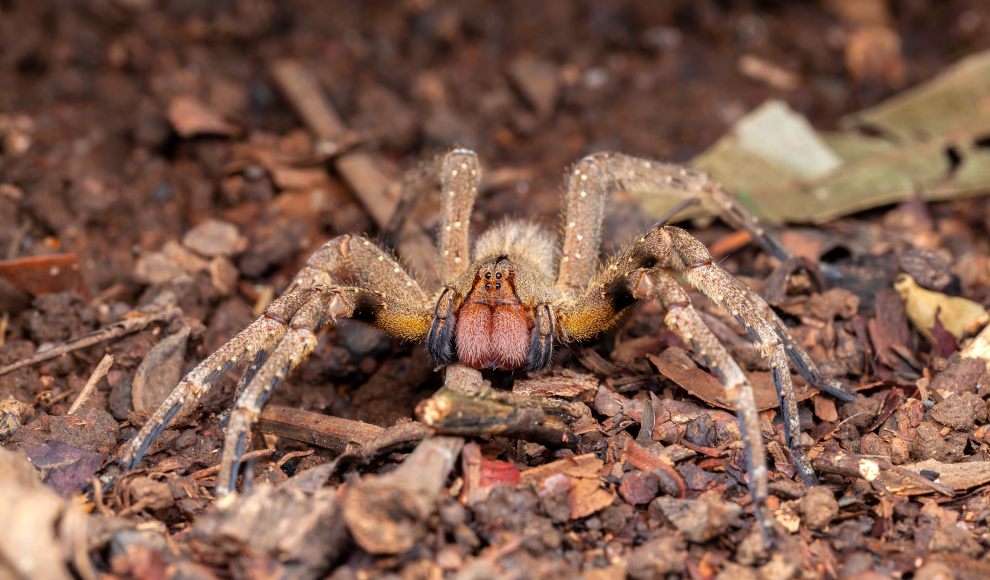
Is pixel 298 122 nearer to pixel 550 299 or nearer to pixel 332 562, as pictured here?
pixel 550 299

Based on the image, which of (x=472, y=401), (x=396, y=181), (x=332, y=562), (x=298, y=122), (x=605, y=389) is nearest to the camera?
(x=332, y=562)

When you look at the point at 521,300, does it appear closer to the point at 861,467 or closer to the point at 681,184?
the point at 681,184

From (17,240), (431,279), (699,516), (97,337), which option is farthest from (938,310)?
(17,240)

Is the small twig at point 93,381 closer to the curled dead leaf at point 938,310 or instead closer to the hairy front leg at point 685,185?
the hairy front leg at point 685,185

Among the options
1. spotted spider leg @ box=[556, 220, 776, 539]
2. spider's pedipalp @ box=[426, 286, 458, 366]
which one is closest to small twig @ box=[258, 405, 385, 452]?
spider's pedipalp @ box=[426, 286, 458, 366]

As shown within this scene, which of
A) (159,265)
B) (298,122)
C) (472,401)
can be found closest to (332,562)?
(472,401)
